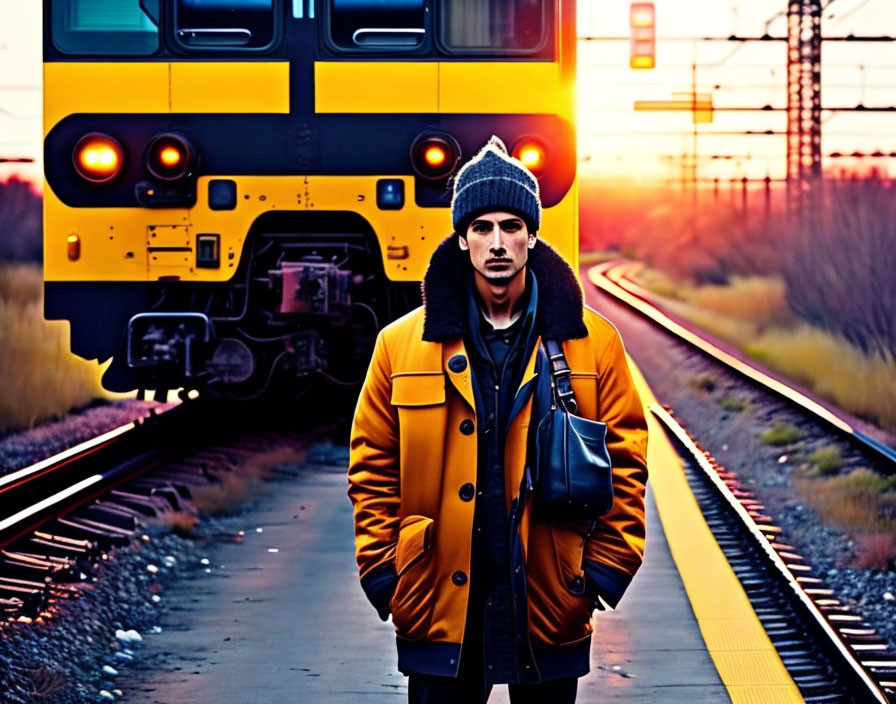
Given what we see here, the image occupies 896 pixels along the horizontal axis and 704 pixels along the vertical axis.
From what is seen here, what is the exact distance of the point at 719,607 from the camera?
6.96 m

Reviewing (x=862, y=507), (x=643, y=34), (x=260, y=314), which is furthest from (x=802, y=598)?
(x=643, y=34)

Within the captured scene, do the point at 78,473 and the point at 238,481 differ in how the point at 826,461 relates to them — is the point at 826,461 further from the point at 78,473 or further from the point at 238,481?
the point at 78,473

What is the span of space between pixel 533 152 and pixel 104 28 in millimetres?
2427

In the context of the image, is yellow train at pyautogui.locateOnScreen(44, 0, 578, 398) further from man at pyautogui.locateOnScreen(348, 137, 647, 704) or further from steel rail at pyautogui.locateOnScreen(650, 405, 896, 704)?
man at pyautogui.locateOnScreen(348, 137, 647, 704)

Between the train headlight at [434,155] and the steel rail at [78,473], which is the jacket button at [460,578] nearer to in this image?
the steel rail at [78,473]

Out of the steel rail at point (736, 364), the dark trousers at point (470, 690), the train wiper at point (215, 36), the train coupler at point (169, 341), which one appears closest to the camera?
the dark trousers at point (470, 690)

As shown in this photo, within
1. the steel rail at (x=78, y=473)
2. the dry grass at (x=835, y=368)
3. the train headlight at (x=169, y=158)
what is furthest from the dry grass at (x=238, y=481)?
the dry grass at (x=835, y=368)

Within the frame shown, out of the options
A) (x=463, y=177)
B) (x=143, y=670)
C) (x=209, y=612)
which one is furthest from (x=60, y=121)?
(x=463, y=177)

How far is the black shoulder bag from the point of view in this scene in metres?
3.60

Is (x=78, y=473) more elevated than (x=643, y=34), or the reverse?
(x=643, y=34)

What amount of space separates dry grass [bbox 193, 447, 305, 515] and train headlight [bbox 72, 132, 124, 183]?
1.77m

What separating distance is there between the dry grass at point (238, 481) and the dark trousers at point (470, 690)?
537cm

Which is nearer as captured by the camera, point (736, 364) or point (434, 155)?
point (434, 155)

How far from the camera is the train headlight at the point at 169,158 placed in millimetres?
9062
